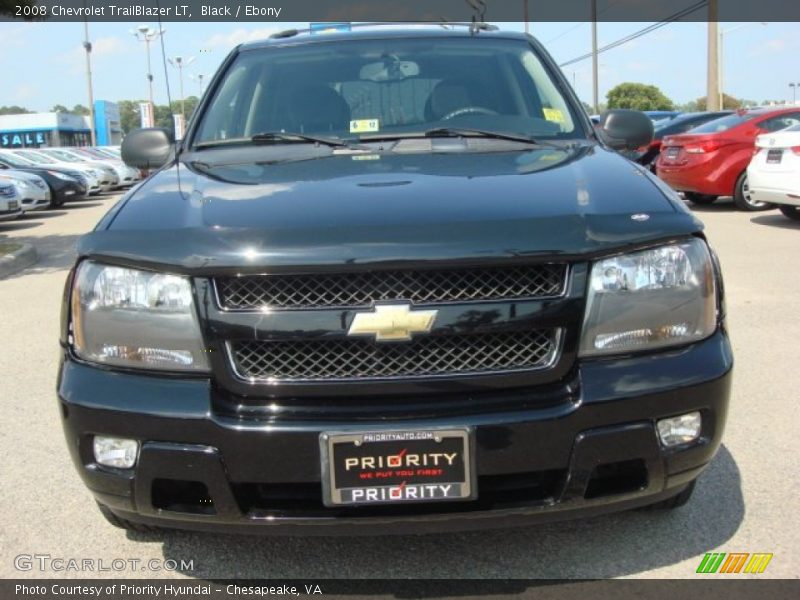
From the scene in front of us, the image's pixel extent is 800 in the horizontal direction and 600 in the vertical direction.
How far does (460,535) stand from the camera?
9.34 ft

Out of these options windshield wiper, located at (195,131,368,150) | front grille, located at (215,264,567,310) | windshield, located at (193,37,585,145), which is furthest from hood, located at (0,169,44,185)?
front grille, located at (215,264,567,310)

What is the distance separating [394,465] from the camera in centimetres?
217

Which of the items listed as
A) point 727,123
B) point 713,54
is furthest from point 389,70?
point 713,54

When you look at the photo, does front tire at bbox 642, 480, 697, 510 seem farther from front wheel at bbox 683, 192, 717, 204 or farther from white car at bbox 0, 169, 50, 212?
white car at bbox 0, 169, 50, 212

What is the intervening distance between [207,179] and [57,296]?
5.65 meters

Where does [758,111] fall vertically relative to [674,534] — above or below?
above

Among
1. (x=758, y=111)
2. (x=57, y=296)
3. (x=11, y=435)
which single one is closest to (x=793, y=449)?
(x=11, y=435)

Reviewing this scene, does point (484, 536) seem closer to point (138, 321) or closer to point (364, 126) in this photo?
point (138, 321)

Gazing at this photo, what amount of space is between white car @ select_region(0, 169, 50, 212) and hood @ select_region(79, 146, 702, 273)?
585 inches

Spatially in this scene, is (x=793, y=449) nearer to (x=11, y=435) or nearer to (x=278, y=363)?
(x=278, y=363)

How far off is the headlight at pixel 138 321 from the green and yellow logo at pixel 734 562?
1668mm

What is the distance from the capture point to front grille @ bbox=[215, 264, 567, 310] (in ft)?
7.23

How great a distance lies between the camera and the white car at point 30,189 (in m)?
16.2

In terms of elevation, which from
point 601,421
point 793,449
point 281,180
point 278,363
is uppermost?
point 281,180
